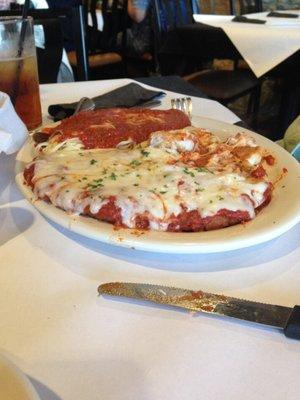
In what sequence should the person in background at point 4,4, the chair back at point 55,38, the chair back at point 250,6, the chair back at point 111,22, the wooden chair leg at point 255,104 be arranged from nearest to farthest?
the chair back at point 55,38, the person in background at point 4,4, the wooden chair leg at point 255,104, the chair back at point 111,22, the chair back at point 250,6

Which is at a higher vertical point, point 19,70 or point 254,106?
point 19,70

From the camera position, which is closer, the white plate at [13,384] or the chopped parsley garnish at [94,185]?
the white plate at [13,384]

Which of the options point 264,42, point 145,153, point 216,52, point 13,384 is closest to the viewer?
point 13,384

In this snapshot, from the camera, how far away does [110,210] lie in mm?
574

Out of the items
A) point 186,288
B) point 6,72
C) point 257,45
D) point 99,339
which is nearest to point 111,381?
point 99,339

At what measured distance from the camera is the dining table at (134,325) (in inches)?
16.5

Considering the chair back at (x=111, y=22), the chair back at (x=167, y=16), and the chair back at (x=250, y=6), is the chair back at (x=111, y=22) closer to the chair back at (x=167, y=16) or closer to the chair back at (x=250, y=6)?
the chair back at (x=167, y=16)

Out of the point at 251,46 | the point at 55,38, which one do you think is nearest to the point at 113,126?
the point at 55,38

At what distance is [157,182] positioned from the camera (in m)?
0.61

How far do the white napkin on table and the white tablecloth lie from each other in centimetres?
160

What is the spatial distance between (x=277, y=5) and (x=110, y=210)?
4.34m

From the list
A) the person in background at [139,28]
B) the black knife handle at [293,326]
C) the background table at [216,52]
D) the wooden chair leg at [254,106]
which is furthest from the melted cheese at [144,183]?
the person in background at [139,28]

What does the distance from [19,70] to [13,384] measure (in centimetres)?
79

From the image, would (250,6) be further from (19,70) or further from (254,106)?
(19,70)
